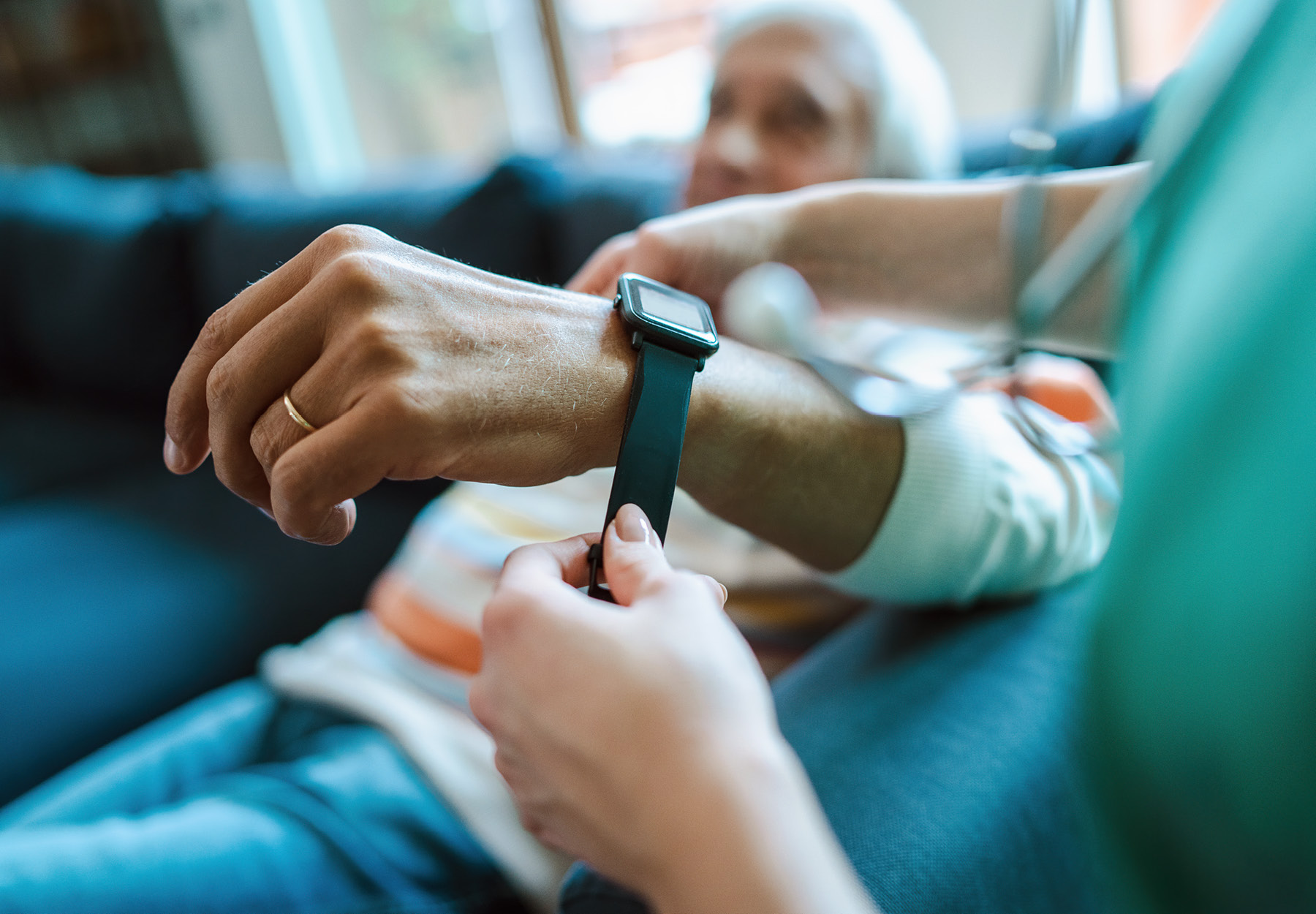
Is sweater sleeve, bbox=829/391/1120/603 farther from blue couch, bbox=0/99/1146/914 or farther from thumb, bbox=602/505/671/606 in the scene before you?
thumb, bbox=602/505/671/606

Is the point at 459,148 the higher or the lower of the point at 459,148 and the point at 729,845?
the higher

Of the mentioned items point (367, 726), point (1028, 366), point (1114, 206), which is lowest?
point (367, 726)

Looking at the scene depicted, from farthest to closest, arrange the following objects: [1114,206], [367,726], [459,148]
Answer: [459,148] < [367,726] < [1114,206]

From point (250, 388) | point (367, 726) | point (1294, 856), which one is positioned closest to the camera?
point (1294, 856)

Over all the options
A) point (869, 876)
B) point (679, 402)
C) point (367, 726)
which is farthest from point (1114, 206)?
point (367, 726)

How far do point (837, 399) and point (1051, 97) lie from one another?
0.26 meters

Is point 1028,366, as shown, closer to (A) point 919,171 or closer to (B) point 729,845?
(A) point 919,171

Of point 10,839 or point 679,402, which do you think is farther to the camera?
point 10,839

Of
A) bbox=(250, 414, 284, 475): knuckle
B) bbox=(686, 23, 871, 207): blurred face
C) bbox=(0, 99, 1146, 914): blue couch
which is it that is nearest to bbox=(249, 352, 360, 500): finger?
bbox=(250, 414, 284, 475): knuckle

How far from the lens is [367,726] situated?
815mm

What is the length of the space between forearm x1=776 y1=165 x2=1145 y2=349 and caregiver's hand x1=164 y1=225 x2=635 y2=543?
1.13ft

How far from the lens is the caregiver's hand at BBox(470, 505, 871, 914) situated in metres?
0.24

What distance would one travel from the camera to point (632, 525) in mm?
362

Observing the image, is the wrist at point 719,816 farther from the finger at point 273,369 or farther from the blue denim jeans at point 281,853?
the blue denim jeans at point 281,853
